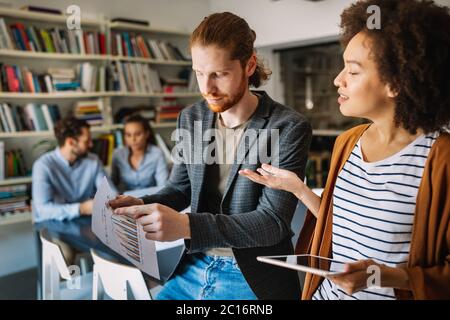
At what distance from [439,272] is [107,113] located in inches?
103

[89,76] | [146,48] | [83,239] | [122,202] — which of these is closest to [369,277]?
[122,202]

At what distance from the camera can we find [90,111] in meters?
2.95

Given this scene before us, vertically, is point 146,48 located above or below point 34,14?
below

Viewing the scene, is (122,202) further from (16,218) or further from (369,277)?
(16,218)

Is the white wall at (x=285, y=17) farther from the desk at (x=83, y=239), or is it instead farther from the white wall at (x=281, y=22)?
the desk at (x=83, y=239)

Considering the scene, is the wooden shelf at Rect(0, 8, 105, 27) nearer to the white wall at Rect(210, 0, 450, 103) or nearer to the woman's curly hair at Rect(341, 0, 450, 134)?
the white wall at Rect(210, 0, 450, 103)

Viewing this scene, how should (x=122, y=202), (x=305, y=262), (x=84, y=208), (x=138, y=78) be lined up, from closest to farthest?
1. (x=305, y=262)
2. (x=122, y=202)
3. (x=138, y=78)
4. (x=84, y=208)

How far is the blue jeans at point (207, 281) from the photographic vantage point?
761mm

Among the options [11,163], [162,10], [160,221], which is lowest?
[11,163]

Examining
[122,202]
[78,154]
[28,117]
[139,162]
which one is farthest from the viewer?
[28,117]

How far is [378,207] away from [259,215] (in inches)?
7.7

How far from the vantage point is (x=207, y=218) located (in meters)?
0.66
